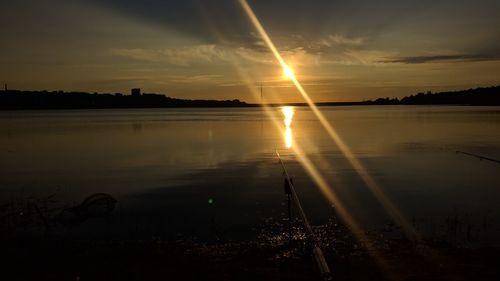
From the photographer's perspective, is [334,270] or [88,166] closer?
[334,270]

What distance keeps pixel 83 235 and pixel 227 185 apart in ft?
34.9

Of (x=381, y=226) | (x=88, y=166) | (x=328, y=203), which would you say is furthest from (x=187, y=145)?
(x=381, y=226)

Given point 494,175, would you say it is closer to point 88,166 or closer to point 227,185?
point 227,185

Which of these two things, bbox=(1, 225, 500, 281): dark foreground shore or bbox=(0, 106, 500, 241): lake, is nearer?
bbox=(1, 225, 500, 281): dark foreground shore

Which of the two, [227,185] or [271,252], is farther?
[227,185]

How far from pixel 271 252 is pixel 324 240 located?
2.33 m

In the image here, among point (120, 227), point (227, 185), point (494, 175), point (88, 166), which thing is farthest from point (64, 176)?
point (494, 175)

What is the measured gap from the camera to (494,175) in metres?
27.3

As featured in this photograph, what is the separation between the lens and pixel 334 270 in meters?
11.0

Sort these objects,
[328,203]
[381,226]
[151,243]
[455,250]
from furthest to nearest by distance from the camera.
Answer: [328,203] < [381,226] < [151,243] < [455,250]

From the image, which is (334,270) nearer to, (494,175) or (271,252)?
(271,252)

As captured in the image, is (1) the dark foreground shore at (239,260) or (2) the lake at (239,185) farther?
(2) the lake at (239,185)

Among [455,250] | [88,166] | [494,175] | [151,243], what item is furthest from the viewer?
[88,166]

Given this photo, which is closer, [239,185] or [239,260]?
[239,260]
